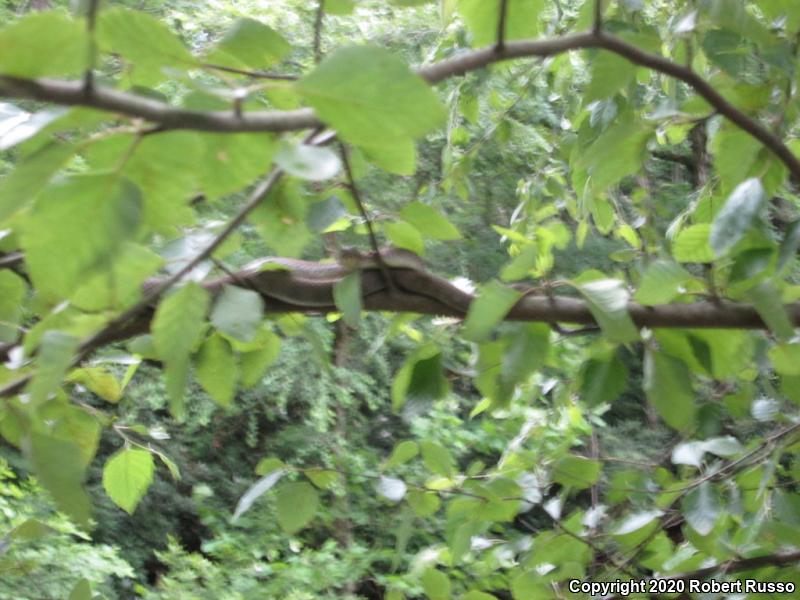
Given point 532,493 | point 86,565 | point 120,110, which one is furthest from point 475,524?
point 86,565

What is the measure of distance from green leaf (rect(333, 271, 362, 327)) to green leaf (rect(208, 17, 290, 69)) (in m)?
0.17

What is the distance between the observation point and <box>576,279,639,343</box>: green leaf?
1.87 feet

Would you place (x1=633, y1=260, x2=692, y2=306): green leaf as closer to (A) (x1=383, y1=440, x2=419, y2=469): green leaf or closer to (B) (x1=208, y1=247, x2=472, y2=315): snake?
(B) (x1=208, y1=247, x2=472, y2=315): snake

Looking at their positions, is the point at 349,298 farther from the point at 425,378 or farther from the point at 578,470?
the point at 578,470

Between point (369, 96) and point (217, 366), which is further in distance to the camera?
point (217, 366)

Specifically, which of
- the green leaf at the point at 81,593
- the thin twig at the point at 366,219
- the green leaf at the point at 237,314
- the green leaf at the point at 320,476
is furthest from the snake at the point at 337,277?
the green leaf at the point at 81,593

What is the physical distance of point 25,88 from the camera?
0.30 meters

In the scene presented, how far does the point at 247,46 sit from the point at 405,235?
22cm

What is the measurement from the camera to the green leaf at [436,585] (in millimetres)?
948

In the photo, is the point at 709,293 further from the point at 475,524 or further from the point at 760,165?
the point at 475,524

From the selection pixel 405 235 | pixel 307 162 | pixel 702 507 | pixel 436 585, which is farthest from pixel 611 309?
pixel 436 585

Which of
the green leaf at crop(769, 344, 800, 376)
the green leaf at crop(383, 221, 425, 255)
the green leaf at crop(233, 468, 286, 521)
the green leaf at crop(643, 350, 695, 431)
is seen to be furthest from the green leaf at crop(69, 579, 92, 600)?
the green leaf at crop(769, 344, 800, 376)

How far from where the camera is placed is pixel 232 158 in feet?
1.29

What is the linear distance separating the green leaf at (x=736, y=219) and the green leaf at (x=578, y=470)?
0.42 m
